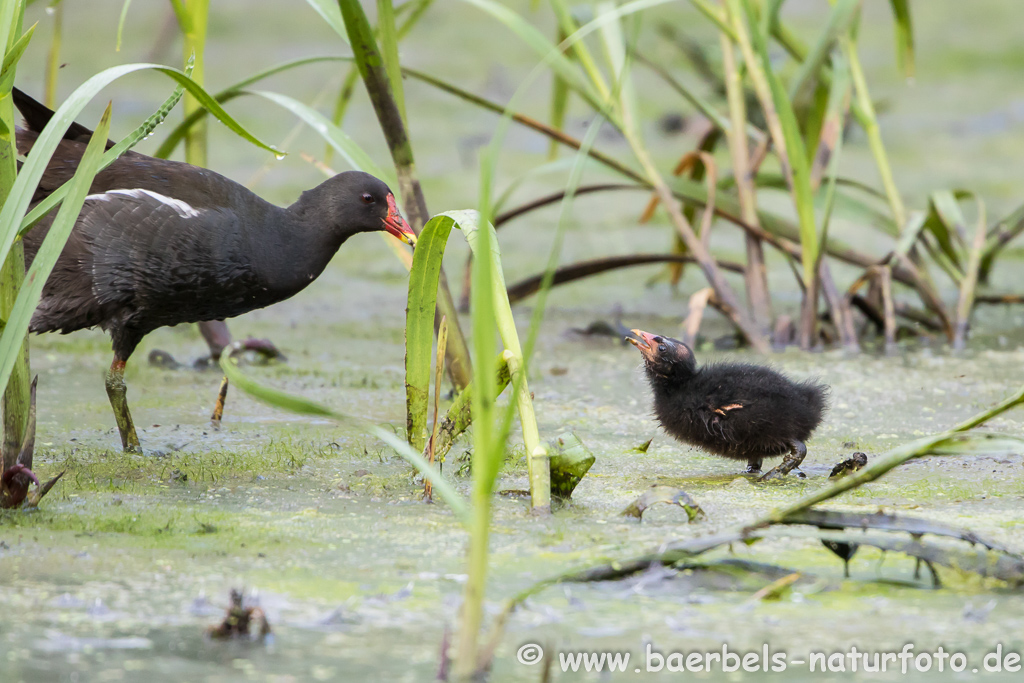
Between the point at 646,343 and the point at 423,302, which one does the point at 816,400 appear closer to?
the point at 646,343

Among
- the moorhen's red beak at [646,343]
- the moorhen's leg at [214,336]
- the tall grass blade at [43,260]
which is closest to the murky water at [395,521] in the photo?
the moorhen's leg at [214,336]

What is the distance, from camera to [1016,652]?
5.50 ft

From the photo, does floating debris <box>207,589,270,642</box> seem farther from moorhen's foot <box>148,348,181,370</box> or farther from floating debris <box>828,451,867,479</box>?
moorhen's foot <box>148,348,181,370</box>

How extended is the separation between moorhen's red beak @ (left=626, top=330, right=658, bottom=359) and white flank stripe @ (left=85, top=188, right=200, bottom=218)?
1286 millimetres

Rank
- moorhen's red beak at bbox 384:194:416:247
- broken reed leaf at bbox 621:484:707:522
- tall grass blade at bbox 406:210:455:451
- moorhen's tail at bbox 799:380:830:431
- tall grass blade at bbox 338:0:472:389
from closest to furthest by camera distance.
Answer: broken reed leaf at bbox 621:484:707:522 → tall grass blade at bbox 406:210:455:451 → tall grass blade at bbox 338:0:472:389 → moorhen's tail at bbox 799:380:830:431 → moorhen's red beak at bbox 384:194:416:247

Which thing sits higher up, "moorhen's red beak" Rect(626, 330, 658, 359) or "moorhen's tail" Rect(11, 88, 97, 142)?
"moorhen's tail" Rect(11, 88, 97, 142)

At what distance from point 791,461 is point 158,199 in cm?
186

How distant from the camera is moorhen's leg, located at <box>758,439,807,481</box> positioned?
2816mm

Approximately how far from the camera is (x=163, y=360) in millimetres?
4191

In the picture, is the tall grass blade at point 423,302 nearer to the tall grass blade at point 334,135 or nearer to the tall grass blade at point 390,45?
the tall grass blade at point 334,135

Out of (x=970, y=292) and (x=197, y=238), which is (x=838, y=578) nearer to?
(x=197, y=238)

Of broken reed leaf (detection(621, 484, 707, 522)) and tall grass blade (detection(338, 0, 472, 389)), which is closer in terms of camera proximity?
broken reed leaf (detection(621, 484, 707, 522))

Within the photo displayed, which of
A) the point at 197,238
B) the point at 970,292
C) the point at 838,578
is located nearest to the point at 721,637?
the point at 838,578

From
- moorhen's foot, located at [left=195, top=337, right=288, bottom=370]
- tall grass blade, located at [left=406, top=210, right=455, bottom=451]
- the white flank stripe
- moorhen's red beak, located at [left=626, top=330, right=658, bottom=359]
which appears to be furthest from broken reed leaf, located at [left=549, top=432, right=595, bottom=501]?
moorhen's foot, located at [left=195, top=337, right=288, bottom=370]
